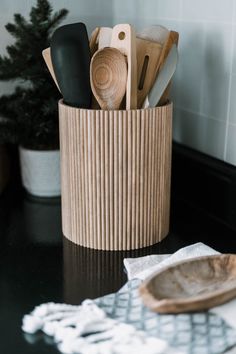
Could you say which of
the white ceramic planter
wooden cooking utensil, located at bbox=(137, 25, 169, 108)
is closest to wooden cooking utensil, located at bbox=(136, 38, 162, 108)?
wooden cooking utensil, located at bbox=(137, 25, 169, 108)

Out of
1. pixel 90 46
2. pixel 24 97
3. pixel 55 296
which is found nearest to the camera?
pixel 55 296

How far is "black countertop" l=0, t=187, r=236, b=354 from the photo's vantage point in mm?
630

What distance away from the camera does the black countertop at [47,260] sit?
2.07 ft

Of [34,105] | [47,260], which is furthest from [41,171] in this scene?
[47,260]

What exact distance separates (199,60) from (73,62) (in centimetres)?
25

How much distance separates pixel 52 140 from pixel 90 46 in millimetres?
214

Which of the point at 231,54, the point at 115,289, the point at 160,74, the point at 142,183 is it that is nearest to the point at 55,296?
the point at 115,289

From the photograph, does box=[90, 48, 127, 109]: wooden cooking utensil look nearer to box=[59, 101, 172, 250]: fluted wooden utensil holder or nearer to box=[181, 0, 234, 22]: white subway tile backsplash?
box=[59, 101, 172, 250]: fluted wooden utensil holder

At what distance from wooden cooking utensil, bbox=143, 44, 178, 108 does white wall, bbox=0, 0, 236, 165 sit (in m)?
0.12

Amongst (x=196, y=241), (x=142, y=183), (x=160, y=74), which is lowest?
(x=196, y=241)

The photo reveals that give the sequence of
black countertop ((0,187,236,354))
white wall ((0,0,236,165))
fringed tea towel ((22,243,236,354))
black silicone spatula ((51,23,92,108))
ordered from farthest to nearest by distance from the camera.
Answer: white wall ((0,0,236,165)) → black silicone spatula ((51,23,92,108)) → black countertop ((0,187,236,354)) → fringed tea towel ((22,243,236,354))

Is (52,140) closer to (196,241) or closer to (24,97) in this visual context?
(24,97)

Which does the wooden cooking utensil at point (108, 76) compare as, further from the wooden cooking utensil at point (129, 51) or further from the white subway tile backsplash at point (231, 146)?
the white subway tile backsplash at point (231, 146)

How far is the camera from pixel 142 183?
75 cm
